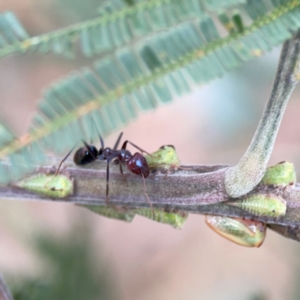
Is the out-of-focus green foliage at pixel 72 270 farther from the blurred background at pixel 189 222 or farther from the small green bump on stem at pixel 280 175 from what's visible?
the small green bump on stem at pixel 280 175

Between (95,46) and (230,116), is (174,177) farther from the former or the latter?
(230,116)

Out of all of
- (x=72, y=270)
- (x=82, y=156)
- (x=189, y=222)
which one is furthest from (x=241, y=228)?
(x=189, y=222)

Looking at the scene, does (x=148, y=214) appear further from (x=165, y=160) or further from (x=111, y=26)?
(x=111, y=26)

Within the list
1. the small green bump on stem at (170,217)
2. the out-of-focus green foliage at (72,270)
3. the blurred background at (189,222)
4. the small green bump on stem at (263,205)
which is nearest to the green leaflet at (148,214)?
the small green bump on stem at (170,217)

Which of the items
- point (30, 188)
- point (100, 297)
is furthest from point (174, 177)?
point (100, 297)

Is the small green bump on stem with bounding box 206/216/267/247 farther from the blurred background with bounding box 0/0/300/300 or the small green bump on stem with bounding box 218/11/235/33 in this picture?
the blurred background with bounding box 0/0/300/300

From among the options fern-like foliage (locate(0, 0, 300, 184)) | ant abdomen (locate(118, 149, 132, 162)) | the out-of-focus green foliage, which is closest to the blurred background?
the out-of-focus green foliage
